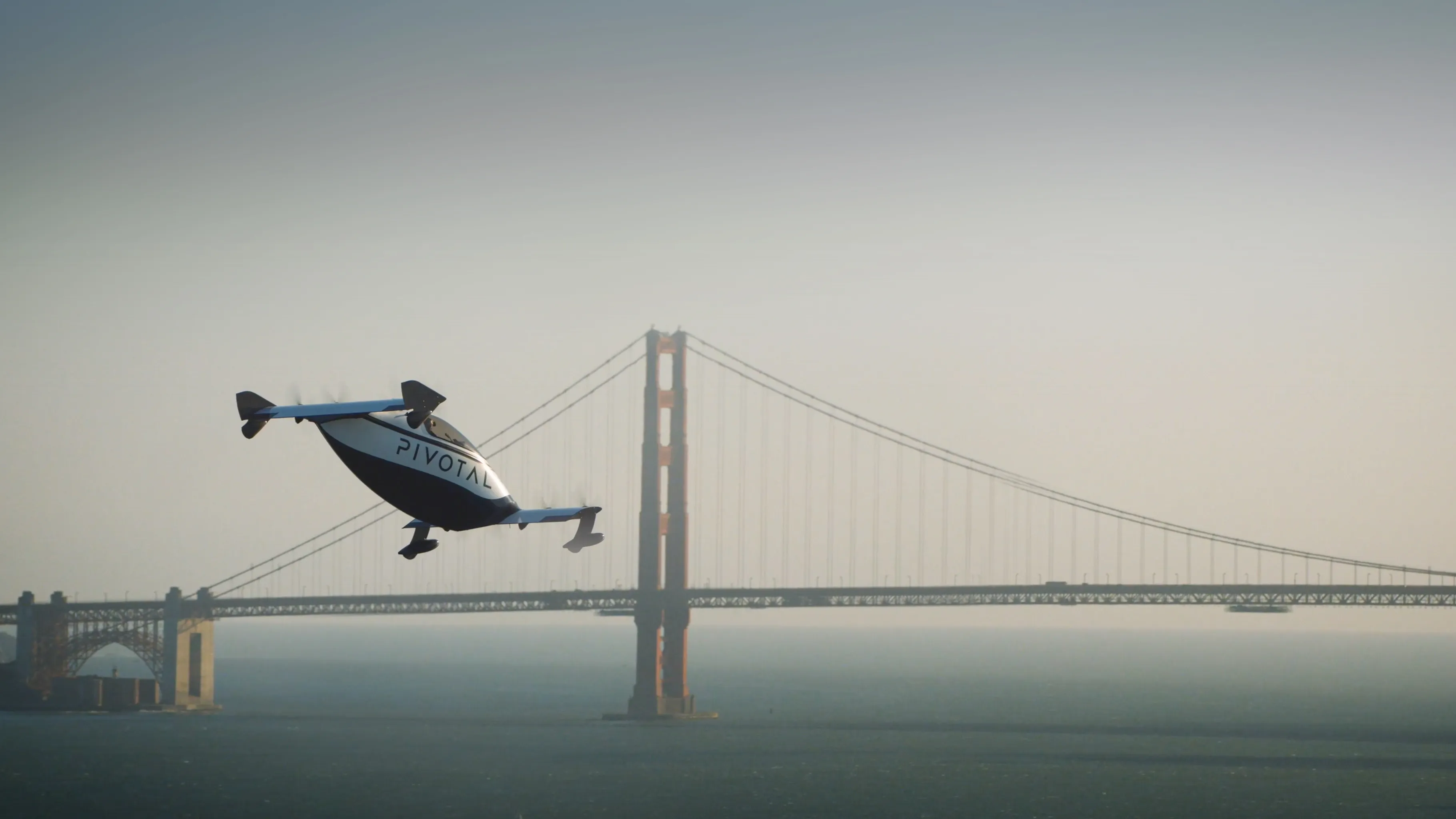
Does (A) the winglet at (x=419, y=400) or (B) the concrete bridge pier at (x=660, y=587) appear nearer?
(A) the winglet at (x=419, y=400)

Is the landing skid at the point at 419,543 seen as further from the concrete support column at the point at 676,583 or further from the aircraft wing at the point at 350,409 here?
the concrete support column at the point at 676,583

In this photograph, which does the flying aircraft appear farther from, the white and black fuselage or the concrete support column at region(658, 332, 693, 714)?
the concrete support column at region(658, 332, 693, 714)

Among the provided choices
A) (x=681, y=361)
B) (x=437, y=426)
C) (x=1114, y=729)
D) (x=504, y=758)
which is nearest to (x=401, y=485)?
(x=437, y=426)

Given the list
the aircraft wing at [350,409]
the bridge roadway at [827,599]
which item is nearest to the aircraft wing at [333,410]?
the aircraft wing at [350,409]

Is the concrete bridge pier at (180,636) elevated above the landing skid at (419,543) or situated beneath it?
situated beneath

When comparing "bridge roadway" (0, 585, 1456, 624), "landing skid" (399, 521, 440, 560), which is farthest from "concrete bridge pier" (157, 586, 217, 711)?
"landing skid" (399, 521, 440, 560)

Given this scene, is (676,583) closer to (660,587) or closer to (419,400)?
(660,587)

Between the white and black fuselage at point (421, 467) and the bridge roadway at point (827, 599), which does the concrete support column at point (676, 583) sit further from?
the white and black fuselage at point (421, 467)

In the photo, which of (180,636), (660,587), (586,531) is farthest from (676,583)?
(586,531)
